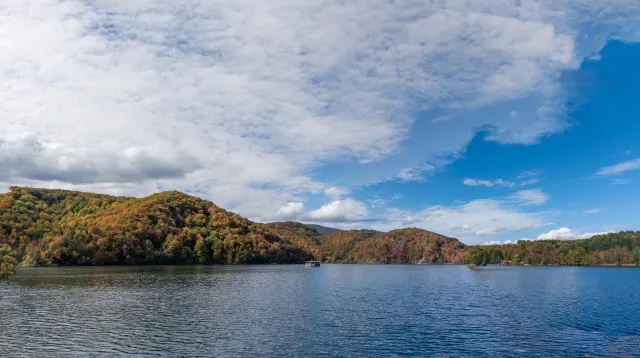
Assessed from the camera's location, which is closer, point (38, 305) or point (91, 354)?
point (91, 354)

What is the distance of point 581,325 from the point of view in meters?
55.6

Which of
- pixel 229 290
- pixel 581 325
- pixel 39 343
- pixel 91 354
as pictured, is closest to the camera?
pixel 91 354

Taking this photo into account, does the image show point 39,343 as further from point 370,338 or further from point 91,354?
point 370,338

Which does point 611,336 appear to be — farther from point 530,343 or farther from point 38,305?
point 38,305

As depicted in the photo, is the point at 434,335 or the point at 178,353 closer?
the point at 178,353

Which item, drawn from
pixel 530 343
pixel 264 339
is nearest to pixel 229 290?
pixel 264 339

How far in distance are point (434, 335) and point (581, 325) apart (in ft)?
76.2

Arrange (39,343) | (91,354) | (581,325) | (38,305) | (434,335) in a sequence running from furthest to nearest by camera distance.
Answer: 1. (38,305)
2. (581,325)
3. (434,335)
4. (39,343)
5. (91,354)

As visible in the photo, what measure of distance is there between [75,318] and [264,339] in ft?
96.7

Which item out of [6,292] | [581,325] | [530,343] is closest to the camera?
[530,343]

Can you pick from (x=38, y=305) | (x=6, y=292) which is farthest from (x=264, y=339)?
(x=6, y=292)

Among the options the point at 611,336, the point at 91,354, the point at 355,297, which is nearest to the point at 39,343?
the point at 91,354

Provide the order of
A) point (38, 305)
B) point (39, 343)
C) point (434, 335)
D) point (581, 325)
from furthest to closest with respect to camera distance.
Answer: point (38, 305) → point (581, 325) → point (434, 335) → point (39, 343)

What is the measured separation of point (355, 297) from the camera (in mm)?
87000
